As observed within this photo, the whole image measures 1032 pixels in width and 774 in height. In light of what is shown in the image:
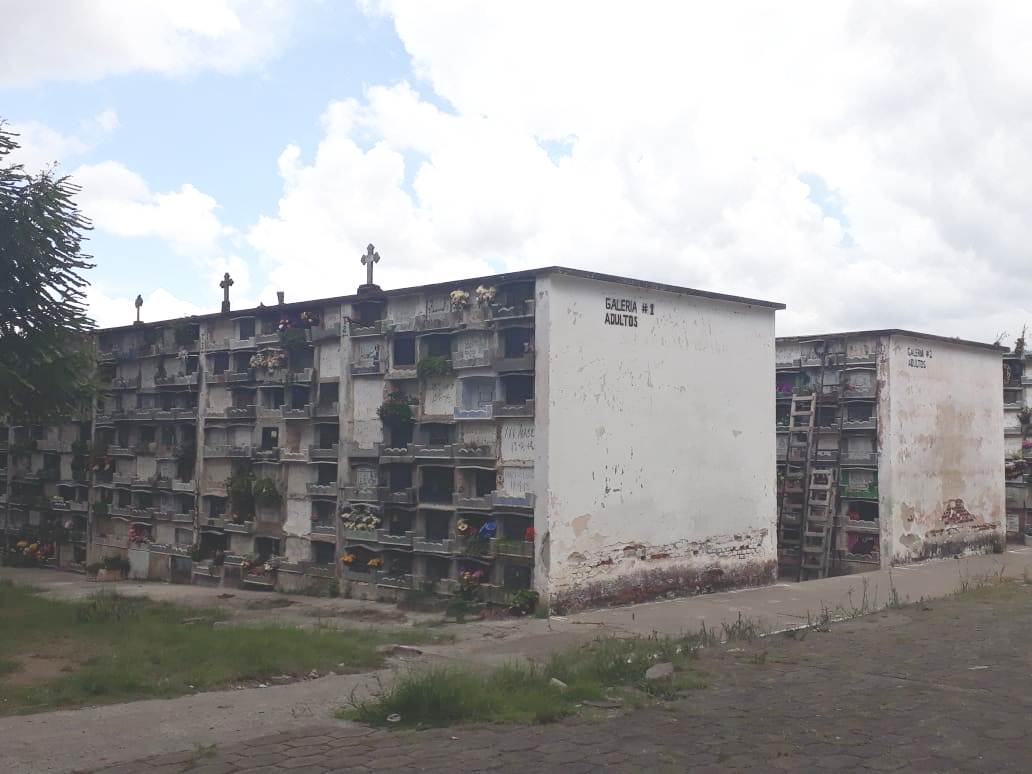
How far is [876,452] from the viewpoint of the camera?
79.3 feet

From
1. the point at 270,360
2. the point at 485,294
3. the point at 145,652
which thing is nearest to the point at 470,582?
the point at 485,294

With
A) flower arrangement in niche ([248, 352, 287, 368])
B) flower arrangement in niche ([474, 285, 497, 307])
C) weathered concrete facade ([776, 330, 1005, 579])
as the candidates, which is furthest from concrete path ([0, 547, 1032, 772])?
flower arrangement in niche ([474, 285, 497, 307])

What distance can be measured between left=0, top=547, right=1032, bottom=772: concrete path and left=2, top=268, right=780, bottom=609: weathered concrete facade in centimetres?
117

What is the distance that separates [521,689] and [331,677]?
10.5ft

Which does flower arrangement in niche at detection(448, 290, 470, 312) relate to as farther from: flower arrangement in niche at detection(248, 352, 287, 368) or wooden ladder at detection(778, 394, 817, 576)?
wooden ladder at detection(778, 394, 817, 576)

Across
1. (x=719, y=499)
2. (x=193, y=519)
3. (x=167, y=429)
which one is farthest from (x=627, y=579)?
(x=167, y=429)

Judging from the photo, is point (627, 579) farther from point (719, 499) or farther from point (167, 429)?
point (167, 429)

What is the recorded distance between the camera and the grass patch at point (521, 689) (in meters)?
9.66

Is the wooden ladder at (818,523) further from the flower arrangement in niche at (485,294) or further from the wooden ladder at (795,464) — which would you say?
the flower arrangement in niche at (485,294)

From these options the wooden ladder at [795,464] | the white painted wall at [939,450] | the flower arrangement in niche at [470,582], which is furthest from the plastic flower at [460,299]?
the white painted wall at [939,450]

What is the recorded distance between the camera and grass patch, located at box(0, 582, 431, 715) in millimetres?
11484

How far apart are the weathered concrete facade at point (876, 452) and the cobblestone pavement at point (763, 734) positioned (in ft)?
39.1

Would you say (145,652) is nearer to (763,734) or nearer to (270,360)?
(763,734)

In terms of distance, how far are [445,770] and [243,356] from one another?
19.9 metres
